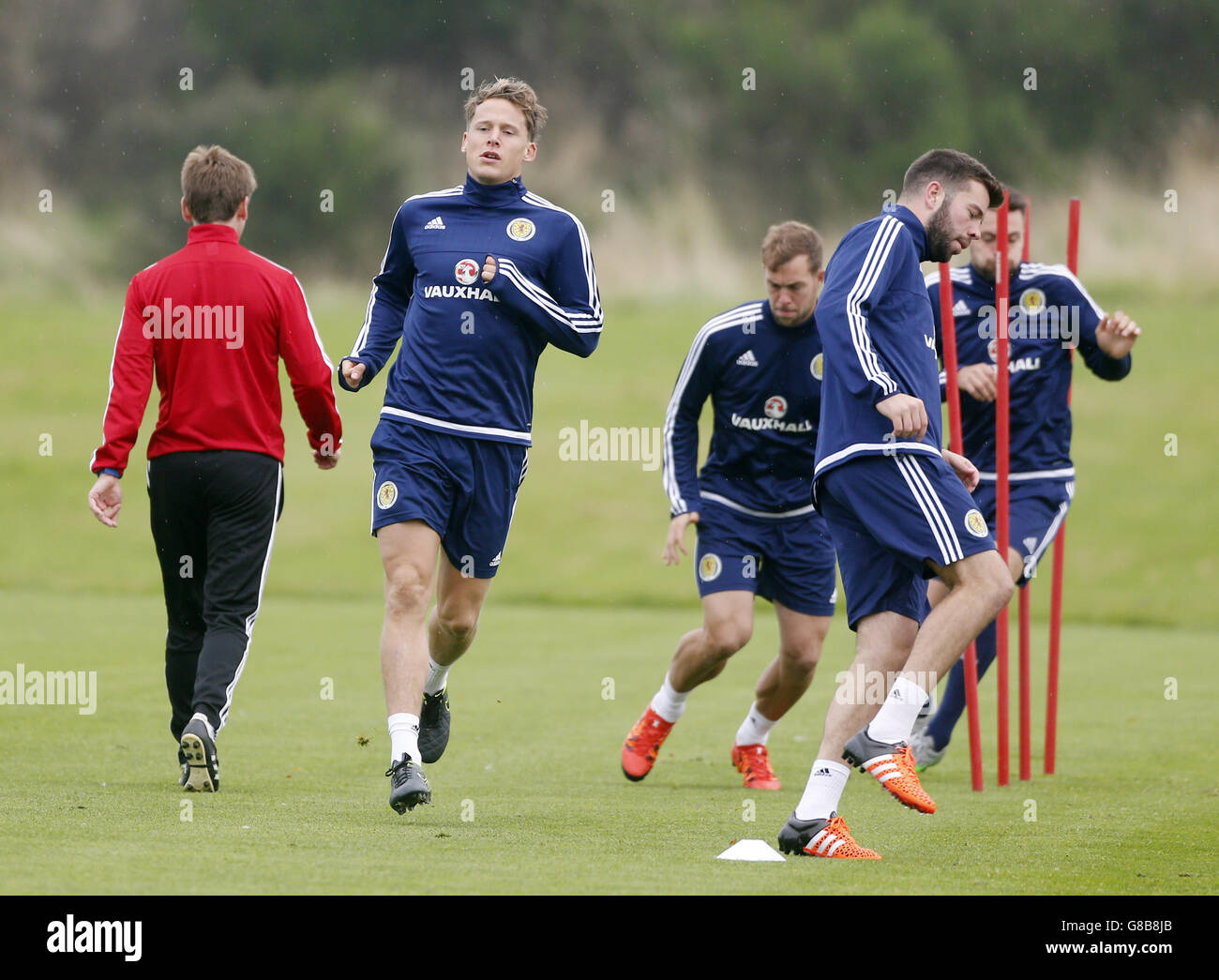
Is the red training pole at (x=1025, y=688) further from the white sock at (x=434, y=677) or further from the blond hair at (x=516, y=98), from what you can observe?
the white sock at (x=434, y=677)

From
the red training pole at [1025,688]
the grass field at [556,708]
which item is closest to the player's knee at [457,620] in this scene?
the grass field at [556,708]

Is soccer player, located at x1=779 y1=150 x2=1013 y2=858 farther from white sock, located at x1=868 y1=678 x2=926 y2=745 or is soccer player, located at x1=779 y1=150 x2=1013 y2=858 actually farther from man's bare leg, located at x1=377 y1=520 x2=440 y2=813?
man's bare leg, located at x1=377 y1=520 x2=440 y2=813

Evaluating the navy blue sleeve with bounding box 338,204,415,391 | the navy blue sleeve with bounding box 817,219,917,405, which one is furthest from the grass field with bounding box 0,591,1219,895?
the navy blue sleeve with bounding box 338,204,415,391

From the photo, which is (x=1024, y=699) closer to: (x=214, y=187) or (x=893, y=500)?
(x=893, y=500)

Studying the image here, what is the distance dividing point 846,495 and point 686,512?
199 cm

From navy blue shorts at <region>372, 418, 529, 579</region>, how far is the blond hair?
3.85 ft

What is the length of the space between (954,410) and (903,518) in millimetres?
1764

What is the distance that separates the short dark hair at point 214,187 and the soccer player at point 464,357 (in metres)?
0.65

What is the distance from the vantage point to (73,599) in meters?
15.8

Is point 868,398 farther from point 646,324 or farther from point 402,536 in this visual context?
point 646,324

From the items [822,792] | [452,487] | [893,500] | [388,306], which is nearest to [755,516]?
[452,487]

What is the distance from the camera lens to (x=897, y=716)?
16.4 feet

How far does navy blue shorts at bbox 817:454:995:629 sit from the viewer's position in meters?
5.14

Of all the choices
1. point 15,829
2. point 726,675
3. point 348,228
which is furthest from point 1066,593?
point 348,228
